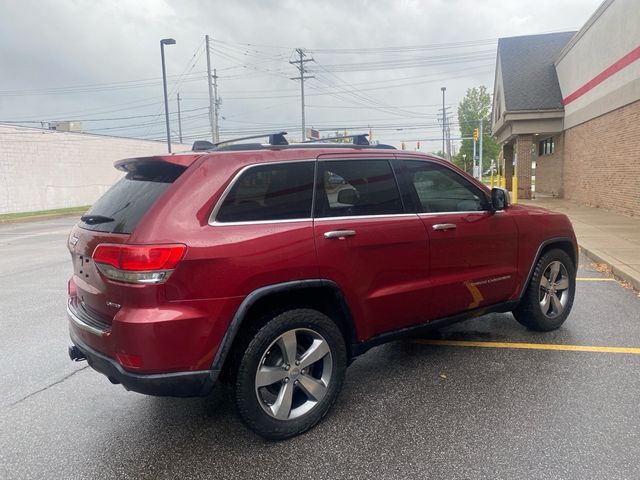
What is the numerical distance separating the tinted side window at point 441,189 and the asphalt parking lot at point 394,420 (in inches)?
52.5

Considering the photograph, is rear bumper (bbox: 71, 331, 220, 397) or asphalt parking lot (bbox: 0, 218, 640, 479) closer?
rear bumper (bbox: 71, 331, 220, 397)

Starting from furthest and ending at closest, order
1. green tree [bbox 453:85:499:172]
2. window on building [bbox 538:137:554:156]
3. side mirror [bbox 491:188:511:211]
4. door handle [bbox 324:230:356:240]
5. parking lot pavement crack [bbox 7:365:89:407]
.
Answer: green tree [bbox 453:85:499:172], window on building [bbox 538:137:554:156], side mirror [bbox 491:188:511:211], parking lot pavement crack [bbox 7:365:89:407], door handle [bbox 324:230:356:240]

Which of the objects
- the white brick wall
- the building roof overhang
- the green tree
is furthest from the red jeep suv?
the green tree

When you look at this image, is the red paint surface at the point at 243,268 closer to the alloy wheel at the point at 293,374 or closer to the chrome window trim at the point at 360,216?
the chrome window trim at the point at 360,216

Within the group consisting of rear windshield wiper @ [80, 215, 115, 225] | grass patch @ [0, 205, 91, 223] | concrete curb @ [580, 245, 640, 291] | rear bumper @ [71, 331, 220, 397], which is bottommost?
concrete curb @ [580, 245, 640, 291]

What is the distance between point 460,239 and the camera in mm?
3803

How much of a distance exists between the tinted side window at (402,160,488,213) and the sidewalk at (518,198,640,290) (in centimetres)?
377

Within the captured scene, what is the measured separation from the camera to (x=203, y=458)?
282cm

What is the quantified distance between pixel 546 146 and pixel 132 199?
1040 inches

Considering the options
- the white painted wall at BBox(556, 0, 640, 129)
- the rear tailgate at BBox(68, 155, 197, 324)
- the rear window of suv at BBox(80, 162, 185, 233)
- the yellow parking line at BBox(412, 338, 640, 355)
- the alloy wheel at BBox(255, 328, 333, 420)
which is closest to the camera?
the rear tailgate at BBox(68, 155, 197, 324)

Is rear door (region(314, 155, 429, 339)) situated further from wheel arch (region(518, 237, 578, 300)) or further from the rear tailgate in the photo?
wheel arch (region(518, 237, 578, 300))

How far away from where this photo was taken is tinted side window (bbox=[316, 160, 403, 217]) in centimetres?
318

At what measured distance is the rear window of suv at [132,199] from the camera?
2.77 metres

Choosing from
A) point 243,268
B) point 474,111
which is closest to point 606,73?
point 243,268
